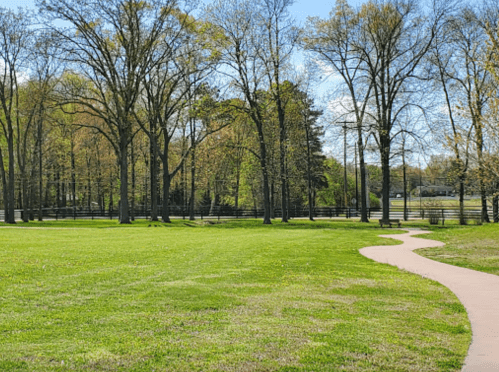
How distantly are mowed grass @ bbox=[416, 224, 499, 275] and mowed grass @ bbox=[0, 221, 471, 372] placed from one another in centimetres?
262

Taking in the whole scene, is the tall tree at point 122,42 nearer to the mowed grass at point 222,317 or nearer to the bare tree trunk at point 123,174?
the bare tree trunk at point 123,174

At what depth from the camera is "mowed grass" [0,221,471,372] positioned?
481 cm

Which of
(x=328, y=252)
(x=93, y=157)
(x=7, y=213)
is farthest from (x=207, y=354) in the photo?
(x=93, y=157)

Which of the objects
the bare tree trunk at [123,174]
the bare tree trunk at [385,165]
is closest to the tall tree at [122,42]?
the bare tree trunk at [123,174]

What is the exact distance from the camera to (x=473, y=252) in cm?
1533

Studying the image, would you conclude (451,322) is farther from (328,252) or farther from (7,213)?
(7,213)

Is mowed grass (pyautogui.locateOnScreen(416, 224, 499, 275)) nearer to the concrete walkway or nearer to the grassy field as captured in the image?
the concrete walkway

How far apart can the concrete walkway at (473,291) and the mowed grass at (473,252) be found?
53cm

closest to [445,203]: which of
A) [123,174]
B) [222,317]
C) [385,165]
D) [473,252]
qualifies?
[385,165]

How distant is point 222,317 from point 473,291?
524cm

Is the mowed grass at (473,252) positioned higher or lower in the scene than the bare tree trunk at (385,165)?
lower

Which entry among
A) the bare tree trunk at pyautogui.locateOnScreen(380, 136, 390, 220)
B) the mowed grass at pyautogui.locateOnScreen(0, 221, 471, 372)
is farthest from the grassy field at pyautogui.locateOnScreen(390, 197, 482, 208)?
the mowed grass at pyautogui.locateOnScreen(0, 221, 471, 372)

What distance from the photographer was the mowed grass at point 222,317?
15.8ft

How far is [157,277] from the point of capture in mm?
9633
